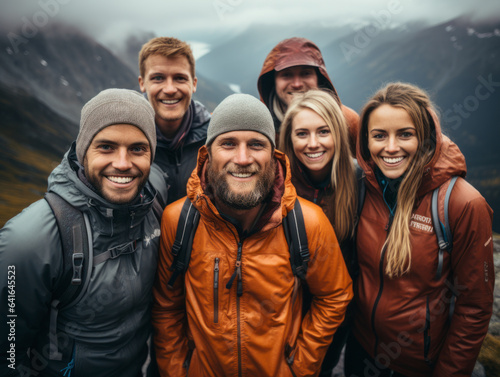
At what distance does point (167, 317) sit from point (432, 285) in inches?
133

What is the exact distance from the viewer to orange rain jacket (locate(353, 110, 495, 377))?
296 centimetres

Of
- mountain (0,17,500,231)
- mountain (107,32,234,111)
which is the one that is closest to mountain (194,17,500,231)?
mountain (0,17,500,231)

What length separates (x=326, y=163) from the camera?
4.09m

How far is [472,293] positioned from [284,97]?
4629 mm

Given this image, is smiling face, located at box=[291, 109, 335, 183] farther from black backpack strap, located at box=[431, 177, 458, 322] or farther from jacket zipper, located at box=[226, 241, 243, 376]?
jacket zipper, located at box=[226, 241, 243, 376]

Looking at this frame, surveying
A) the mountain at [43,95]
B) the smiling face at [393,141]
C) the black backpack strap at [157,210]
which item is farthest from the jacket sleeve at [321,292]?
the mountain at [43,95]

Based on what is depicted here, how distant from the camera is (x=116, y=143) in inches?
113

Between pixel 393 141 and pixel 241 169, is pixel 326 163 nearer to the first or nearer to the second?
pixel 393 141

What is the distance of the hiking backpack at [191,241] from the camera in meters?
3.08

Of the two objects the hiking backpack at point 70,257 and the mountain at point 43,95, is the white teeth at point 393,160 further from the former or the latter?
the mountain at point 43,95

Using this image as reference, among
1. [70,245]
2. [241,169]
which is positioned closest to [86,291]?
[70,245]

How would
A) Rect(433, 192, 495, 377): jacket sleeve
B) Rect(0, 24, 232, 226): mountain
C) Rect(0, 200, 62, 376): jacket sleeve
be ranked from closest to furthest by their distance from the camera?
Rect(0, 200, 62, 376): jacket sleeve → Rect(433, 192, 495, 377): jacket sleeve → Rect(0, 24, 232, 226): mountain

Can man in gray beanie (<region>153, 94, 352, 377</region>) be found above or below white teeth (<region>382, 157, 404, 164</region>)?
below

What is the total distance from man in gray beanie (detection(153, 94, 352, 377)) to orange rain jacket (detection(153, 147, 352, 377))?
12 mm
